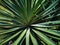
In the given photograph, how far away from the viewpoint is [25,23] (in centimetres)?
339

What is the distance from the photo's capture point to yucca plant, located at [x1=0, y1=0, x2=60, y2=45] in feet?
10.6

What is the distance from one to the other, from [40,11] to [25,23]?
430 millimetres

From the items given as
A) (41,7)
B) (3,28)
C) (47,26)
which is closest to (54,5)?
(41,7)

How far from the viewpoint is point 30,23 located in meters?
3.39

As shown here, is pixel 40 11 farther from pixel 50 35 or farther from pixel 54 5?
pixel 50 35

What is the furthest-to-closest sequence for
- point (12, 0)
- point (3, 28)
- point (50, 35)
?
point (12, 0) → point (3, 28) → point (50, 35)

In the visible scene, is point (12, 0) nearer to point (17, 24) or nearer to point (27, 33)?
point (17, 24)

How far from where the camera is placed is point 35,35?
3.34m

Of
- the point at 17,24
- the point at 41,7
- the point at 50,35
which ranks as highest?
the point at 41,7

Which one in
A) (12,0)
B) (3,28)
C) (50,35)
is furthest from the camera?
(12,0)

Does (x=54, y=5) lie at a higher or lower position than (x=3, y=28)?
higher

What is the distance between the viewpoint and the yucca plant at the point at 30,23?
3.24 meters

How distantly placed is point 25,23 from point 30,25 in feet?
0.29

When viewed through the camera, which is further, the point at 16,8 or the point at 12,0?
the point at 12,0
